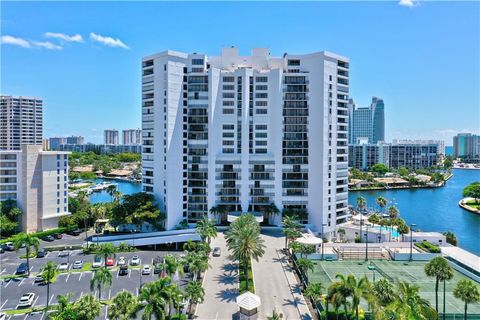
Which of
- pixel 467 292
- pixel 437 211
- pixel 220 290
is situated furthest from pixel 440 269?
pixel 437 211

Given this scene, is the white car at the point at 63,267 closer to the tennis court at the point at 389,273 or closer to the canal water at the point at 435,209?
the tennis court at the point at 389,273

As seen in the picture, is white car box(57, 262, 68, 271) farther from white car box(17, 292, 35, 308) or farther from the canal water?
the canal water

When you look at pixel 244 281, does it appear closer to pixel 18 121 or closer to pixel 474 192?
pixel 474 192

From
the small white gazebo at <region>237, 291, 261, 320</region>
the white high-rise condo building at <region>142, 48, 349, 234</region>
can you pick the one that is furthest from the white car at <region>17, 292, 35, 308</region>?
the white high-rise condo building at <region>142, 48, 349, 234</region>

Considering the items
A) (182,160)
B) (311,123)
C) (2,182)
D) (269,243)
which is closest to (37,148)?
(2,182)

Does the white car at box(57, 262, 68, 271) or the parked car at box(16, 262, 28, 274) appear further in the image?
the white car at box(57, 262, 68, 271)

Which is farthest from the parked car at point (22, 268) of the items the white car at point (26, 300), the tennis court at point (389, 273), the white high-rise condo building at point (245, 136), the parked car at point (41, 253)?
the tennis court at point (389, 273)
